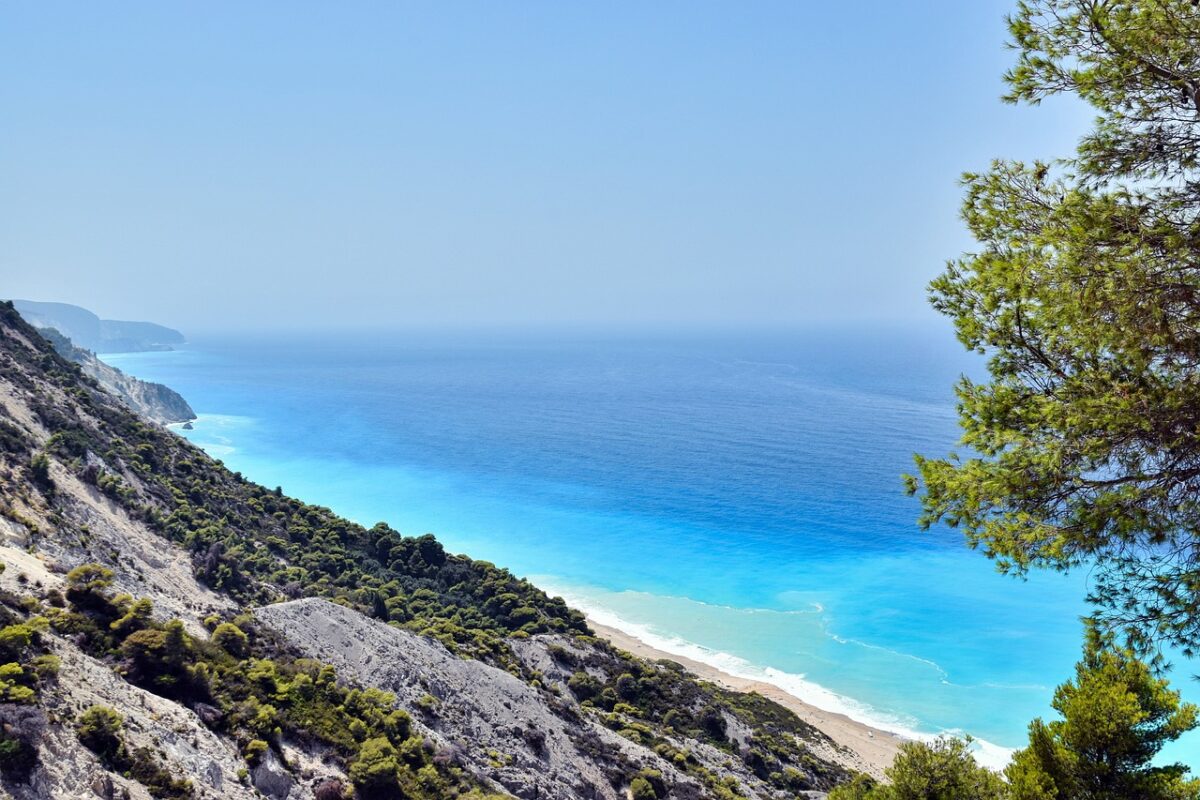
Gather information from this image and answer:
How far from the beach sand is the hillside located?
0.97 m

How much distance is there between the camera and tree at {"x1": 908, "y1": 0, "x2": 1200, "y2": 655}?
28.8ft

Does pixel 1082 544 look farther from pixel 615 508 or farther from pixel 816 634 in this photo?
pixel 615 508

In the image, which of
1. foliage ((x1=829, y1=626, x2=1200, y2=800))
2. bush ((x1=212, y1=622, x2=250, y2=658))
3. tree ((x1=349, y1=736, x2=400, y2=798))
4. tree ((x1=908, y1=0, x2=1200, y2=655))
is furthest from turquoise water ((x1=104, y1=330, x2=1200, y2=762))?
tree ((x1=908, y1=0, x2=1200, y2=655))

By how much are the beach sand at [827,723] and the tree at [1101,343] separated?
26974 millimetres

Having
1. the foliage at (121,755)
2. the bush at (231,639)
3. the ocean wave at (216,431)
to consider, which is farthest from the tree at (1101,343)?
the ocean wave at (216,431)

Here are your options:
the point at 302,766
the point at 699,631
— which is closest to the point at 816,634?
the point at 699,631

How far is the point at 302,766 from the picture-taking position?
66.9 feet

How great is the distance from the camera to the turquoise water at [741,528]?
49156 mm

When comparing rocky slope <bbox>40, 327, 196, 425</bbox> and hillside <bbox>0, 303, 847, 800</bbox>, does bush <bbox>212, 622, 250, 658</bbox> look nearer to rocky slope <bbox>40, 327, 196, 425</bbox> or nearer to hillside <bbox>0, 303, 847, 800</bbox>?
hillside <bbox>0, 303, 847, 800</bbox>

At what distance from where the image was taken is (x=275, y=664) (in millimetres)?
24266

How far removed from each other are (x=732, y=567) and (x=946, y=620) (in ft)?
61.5

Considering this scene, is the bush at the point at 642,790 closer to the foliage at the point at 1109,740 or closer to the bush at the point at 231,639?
the bush at the point at 231,639

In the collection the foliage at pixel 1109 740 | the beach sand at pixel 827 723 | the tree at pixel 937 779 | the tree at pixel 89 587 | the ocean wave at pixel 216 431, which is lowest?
the ocean wave at pixel 216 431

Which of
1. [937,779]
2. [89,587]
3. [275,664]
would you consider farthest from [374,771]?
[937,779]
